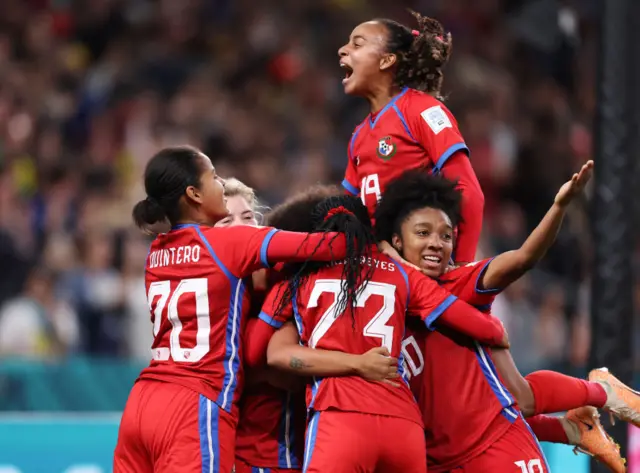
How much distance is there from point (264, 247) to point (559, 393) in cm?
130

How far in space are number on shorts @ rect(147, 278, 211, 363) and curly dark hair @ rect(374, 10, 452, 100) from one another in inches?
52.7

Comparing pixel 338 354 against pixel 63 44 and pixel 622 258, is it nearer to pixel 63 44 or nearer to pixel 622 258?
pixel 622 258

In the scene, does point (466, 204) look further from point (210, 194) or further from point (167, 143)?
point (167, 143)

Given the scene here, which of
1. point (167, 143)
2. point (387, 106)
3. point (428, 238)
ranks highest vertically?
point (167, 143)

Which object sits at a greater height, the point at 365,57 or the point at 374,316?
the point at 365,57

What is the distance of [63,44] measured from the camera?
11.0 m

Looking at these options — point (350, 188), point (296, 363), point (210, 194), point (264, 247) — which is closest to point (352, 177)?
point (350, 188)

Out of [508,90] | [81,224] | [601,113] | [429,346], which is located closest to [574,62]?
[508,90]

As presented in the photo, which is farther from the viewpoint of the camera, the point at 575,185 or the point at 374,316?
the point at 374,316

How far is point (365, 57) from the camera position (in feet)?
15.9

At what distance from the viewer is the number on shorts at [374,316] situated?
4070mm

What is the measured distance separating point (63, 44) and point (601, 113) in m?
7.13

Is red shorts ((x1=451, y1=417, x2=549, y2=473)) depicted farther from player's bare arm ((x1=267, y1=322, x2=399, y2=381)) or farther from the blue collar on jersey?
the blue collar on jersey

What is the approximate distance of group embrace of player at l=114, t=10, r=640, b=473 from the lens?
4.02 metres
